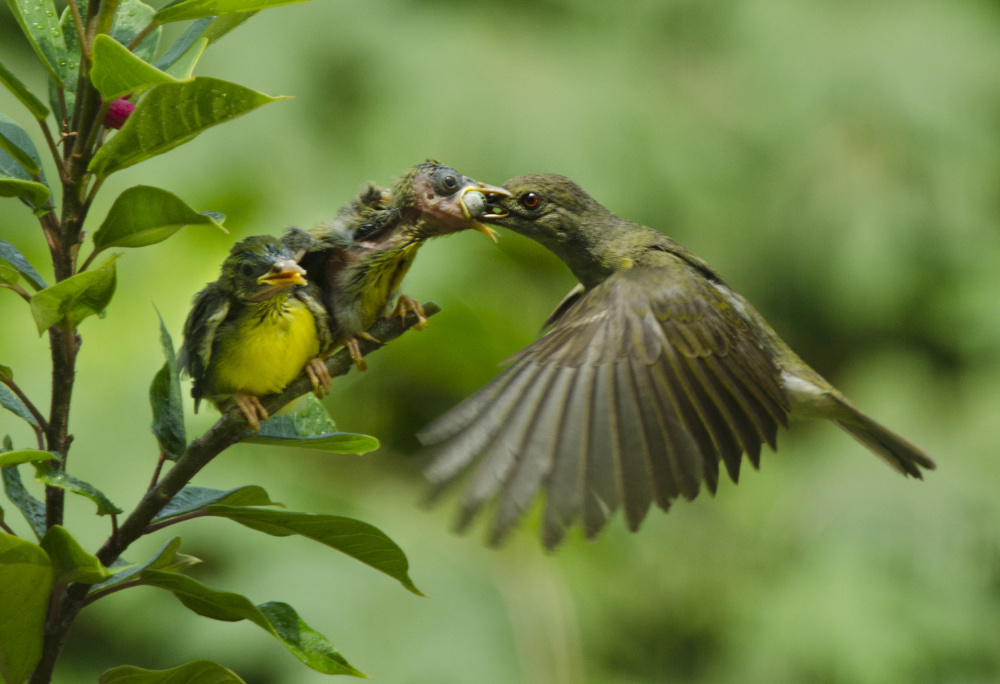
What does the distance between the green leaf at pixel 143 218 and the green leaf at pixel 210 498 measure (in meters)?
0.40

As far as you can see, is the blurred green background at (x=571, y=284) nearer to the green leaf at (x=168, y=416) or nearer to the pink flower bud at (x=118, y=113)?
the green leaf at (x=168, y=416)

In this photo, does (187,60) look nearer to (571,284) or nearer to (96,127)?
(96,127)

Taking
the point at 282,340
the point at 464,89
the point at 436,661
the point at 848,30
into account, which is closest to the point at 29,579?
the point at 282,340

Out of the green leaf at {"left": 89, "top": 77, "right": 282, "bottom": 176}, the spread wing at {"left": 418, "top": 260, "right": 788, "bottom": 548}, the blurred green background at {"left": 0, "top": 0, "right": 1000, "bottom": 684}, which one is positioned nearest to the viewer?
the green leaf at {"left": 89, "top": 77, "right": 282, "bottom": 176}

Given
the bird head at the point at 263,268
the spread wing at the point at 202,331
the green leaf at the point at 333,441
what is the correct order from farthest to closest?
1. the spread wing at the point at 202,331
2. the bird head at the point at 263,268
3. the green leaf at the point at 333,441

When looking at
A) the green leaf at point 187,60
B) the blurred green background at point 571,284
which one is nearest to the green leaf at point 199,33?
the green leaf at point 187,60

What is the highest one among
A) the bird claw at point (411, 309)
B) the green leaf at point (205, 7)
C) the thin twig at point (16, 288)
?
the green leaf at point (205, 7)

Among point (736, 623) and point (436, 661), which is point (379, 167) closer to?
point (436, 661)

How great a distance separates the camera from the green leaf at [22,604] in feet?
4.29

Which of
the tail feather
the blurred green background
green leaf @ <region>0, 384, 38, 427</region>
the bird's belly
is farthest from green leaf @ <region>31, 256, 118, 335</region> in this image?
the blurred green background

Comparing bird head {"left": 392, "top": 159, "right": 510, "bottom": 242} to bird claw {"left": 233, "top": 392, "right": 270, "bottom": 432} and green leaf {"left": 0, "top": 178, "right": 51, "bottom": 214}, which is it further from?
green leaf {"left": 0, "top": 178, "right": 51, "bottom": 214}

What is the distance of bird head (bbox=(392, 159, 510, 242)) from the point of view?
6.72 ft

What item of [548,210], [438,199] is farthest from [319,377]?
[548,210]

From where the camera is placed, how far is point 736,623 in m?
5.66
